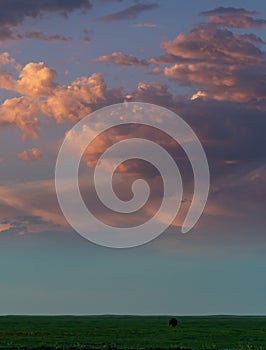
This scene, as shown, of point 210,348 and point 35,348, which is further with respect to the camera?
point 210,348

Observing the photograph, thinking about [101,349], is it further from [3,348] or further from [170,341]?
[170,341]

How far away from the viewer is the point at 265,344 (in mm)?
54719

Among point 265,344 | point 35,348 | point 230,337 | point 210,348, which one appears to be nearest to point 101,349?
point 35,348

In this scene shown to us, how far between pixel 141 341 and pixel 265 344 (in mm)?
9216

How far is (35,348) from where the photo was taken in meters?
45.6

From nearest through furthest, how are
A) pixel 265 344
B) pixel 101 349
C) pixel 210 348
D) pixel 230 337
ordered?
pixel 101 349, pixel 210 348, pixel 265 344, pixel 230 337

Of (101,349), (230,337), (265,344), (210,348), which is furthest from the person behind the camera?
(230,337)

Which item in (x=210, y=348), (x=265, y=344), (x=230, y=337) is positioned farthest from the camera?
(x=230, y=337)

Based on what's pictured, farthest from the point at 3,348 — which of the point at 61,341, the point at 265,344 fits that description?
the point at 265,344

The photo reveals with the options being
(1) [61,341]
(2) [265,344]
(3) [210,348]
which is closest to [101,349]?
(3) [210,348]

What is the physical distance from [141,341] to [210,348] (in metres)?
8.64

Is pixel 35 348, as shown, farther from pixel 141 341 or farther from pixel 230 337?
pixel 230 337

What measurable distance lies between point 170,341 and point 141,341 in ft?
7.62

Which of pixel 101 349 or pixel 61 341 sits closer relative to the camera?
pixel 101 349
